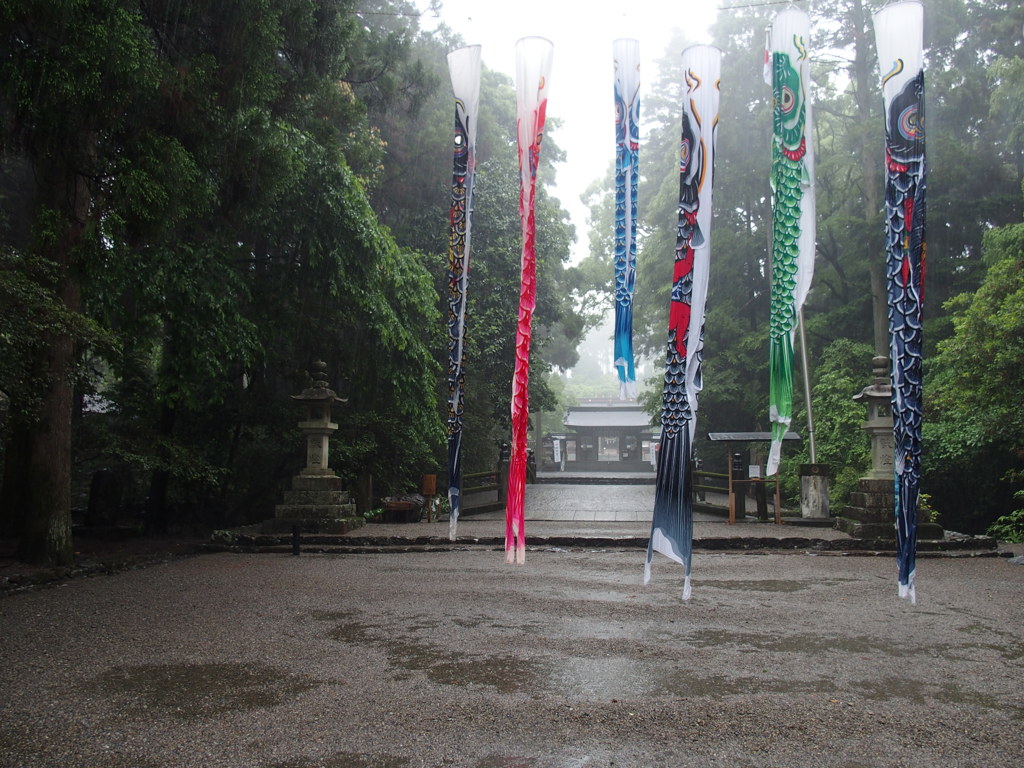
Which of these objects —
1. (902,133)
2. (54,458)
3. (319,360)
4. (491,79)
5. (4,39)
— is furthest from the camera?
(491,79)

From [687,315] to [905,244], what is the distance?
1519 millimetres

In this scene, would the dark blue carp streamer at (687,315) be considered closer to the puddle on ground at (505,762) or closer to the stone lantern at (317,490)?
the puddle on ground at (505,762)

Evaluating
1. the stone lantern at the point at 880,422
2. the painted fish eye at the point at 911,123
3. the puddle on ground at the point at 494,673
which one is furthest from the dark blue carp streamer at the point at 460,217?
the stone lantern at the point at 880,422

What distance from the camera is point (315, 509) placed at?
10672mm

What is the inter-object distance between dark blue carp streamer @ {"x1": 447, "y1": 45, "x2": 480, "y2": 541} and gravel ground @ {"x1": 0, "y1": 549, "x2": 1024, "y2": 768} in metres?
1.41

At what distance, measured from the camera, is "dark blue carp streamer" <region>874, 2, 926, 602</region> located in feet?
16.1

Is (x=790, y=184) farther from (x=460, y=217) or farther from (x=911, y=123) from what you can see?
(x=460, y=217)

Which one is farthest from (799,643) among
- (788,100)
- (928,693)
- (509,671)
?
(788,100)

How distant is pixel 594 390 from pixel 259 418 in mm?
42014

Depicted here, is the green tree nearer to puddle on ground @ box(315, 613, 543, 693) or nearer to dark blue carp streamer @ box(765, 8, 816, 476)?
dark blue carp streamer @ box(765, 8, 816, 476)

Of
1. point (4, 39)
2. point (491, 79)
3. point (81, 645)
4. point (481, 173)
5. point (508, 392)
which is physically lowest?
point (81, 645)

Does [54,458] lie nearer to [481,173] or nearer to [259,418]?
[259,418]

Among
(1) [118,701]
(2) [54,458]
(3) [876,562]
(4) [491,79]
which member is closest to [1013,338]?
(3) [876,562]

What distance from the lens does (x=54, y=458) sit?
756cm
